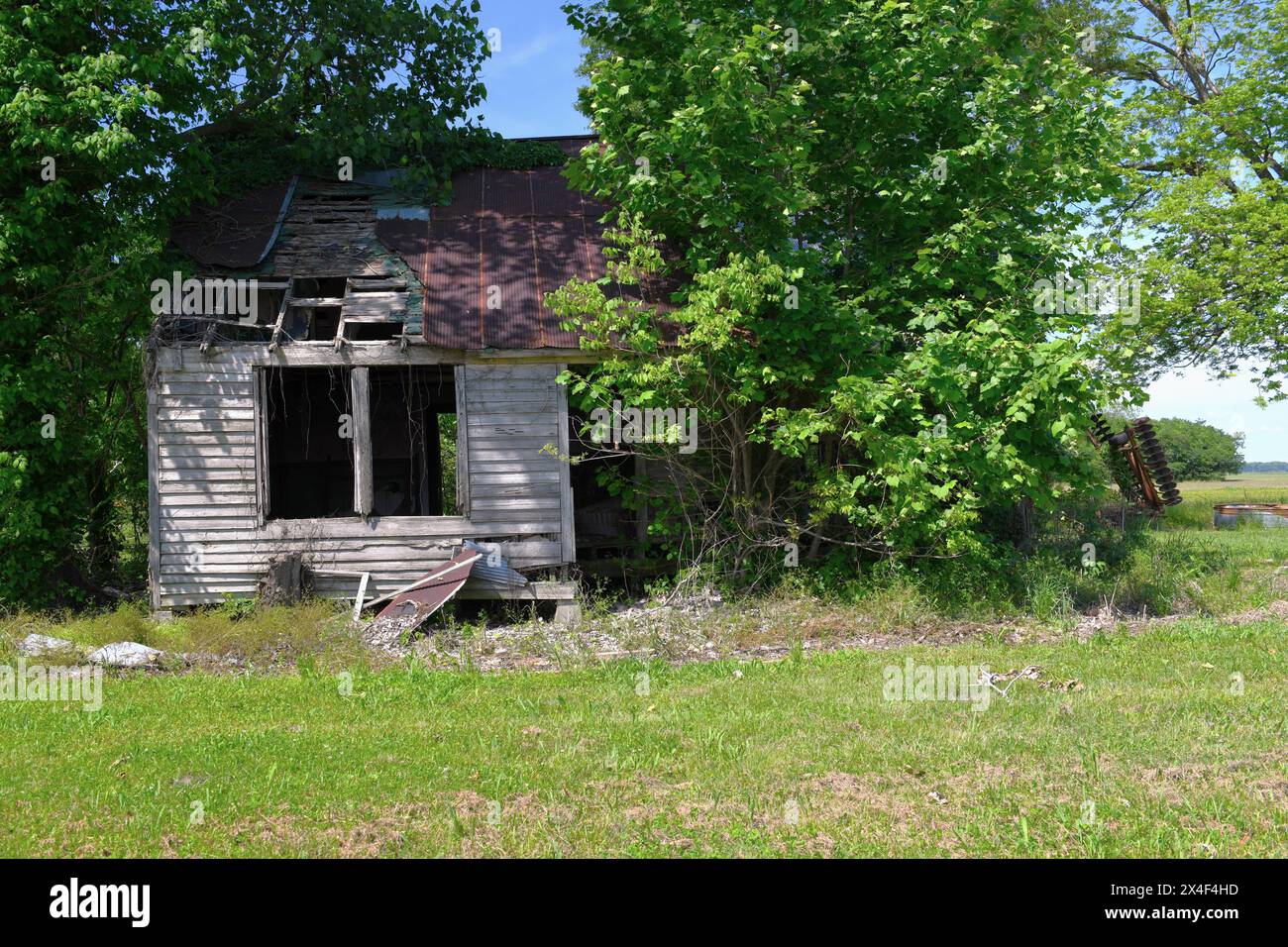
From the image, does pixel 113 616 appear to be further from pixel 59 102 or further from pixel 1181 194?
pixel 1181 194

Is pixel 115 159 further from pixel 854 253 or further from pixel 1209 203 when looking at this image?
pixel 1209 203

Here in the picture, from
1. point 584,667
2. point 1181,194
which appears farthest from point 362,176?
point 1181,194

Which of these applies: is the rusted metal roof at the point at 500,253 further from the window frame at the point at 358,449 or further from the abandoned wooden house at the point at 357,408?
the window frame at the point at 358,449

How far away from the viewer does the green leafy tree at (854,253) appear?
35.9 ft

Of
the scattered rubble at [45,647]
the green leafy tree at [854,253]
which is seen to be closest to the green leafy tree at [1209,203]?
the green leafy tree at [854,253]

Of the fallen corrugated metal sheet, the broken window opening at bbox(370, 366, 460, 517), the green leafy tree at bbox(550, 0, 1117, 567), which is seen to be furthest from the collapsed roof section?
the broken window opening at bbox(370, 366, 460, 517)

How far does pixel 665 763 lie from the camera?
6422mm

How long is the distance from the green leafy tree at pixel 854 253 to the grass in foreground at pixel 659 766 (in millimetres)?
2962

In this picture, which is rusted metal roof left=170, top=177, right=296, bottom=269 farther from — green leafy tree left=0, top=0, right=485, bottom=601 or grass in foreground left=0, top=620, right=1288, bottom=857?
grass in foreground left=0, top=620, right=1288, bottom=857

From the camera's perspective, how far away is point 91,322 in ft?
43.7

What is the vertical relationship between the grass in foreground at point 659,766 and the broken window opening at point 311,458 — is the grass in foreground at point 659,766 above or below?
below

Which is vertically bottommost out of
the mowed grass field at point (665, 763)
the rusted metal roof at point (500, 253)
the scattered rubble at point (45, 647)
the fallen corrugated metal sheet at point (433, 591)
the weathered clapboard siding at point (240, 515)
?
the mowed grass field at point (665, 763)

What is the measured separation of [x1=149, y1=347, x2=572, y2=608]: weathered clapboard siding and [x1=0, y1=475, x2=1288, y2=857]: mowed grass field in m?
3.26
